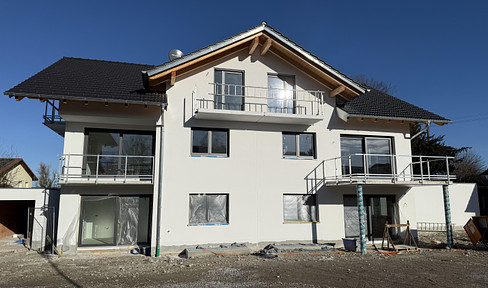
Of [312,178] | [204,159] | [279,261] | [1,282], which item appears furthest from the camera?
[312,178]

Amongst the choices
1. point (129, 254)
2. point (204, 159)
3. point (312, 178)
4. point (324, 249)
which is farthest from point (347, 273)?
point (129, 254)

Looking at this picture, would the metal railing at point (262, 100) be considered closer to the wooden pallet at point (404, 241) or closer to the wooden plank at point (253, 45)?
the wooden plank at point (253, 45)

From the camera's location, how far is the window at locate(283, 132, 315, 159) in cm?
1314

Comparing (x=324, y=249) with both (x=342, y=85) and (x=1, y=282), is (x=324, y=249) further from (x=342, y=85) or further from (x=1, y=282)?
(x=1, y=282)

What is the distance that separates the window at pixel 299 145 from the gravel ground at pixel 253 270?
374cm

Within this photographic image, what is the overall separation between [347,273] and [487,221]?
26.6ft

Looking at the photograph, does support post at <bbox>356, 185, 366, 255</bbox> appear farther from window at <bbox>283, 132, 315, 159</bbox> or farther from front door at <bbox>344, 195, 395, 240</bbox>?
window at <bbox>283, 132, 315, 159</bbox>

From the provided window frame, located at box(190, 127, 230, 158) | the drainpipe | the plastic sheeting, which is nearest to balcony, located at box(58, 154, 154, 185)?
the drainpipe

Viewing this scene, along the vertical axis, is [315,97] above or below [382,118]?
above

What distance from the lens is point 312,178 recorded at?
13008 millimetres

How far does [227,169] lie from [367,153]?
5997 millimetres

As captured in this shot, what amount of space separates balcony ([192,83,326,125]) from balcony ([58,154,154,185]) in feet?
9.02

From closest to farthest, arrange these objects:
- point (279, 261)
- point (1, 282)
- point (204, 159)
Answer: point (1, 282) < point (279, 261) < point (204, 159)

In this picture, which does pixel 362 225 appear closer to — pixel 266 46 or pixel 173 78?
pixel 266 46
